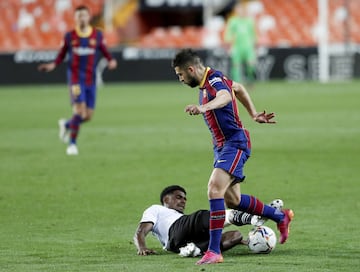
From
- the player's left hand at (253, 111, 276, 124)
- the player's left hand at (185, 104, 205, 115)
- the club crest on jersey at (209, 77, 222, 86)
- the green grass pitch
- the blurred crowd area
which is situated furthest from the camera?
the blurred crowd area

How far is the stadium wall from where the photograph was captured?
1324 inches

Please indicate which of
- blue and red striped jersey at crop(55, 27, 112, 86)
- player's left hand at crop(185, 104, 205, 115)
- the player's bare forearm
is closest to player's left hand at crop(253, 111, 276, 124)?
the player's bare forearm

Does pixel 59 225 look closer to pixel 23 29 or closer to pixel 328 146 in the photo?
pixel 328 146

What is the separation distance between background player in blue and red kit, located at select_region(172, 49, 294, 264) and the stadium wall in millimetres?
24918

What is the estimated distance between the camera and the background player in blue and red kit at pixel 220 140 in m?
8.41

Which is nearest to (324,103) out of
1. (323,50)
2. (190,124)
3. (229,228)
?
(190,124)

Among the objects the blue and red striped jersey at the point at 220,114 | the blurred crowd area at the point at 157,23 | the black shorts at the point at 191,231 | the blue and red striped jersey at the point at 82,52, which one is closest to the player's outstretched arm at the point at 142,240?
the black shorts at the point at 191,231

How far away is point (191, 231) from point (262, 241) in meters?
0.60

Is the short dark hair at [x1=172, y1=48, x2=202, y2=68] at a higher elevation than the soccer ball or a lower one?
Answer: higher

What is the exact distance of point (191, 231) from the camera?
347 inches

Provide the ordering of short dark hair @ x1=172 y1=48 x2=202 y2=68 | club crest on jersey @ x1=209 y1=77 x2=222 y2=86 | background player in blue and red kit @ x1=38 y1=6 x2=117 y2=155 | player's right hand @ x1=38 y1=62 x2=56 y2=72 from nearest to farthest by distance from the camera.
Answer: short dark hair @ x1=172 y1=48 x2=202 y2=68 < club crest on jersey @ x1=209 y1=77 x2=222 y2=86 < player's right hand @ x1=38 y1=62 x2=56 y2=72 < background player in blue and red kit @ x1=38 y1=6 x2=117 y2=155

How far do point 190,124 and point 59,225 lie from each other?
11.7m

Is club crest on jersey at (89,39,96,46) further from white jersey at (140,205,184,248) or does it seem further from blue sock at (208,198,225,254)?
blue sock at (208,198,225,254)

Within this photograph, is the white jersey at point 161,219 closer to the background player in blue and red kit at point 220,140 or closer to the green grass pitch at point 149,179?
the green grass pitch at point 149,179
